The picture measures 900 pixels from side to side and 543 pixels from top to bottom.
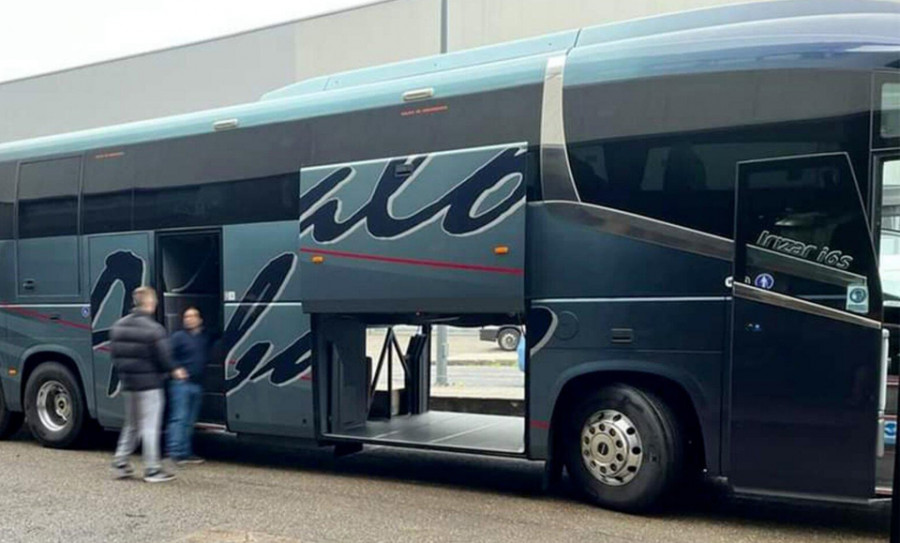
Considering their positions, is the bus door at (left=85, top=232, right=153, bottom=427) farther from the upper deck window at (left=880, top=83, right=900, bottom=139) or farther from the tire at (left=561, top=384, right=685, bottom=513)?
the upper deck window at (left=880, top=83, right=900, bottom=139)

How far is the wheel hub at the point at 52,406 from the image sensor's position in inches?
363

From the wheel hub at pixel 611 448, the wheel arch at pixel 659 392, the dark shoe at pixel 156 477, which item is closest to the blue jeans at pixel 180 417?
the dark shoe at pixel 156 477

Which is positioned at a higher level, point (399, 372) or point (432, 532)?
point (399, 372)

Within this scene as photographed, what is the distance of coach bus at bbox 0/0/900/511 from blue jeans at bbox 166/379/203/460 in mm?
373

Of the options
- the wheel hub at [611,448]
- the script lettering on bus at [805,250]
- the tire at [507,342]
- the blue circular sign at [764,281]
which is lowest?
the tire at [507,342]

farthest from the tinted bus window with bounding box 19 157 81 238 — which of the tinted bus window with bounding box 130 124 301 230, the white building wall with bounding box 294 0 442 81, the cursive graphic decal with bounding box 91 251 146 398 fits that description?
the white building wall with bounding box 294 0 442 81

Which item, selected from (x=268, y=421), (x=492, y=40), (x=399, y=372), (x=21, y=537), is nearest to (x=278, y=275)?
(x=268, y=421)

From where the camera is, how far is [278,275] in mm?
7617

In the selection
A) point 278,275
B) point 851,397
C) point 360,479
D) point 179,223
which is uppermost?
point 179,223

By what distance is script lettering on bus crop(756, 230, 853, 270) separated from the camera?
17.5 ft

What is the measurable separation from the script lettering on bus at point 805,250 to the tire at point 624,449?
1419 millimetres

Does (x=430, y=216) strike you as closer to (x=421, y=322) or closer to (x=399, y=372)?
(x=421, y=322)

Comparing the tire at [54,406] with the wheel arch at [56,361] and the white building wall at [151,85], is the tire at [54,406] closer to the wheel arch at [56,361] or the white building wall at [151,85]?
the wheel arch at [56,361]

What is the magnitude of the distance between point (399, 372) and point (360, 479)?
1.72 meters
